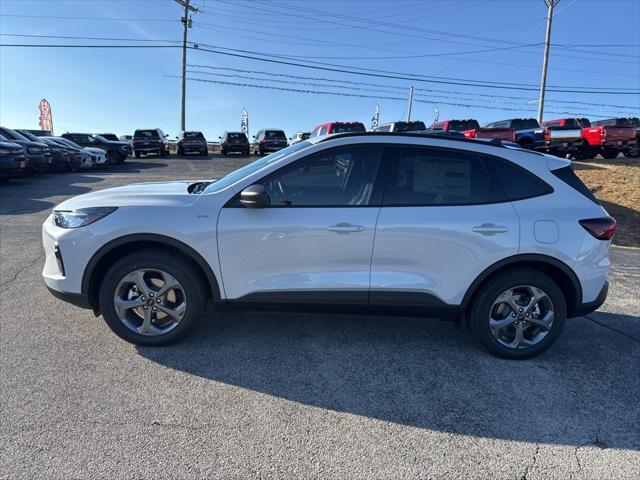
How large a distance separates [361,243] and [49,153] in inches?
675

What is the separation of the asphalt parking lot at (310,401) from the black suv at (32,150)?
1348 centimetres

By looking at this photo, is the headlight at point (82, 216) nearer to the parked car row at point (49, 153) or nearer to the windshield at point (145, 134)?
the parked car row at point (49, 153)

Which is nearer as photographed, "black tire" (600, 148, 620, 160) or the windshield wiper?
the windshield wiper

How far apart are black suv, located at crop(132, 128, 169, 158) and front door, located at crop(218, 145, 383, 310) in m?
28.4

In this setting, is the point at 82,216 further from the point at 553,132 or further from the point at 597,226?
the point at 553,132

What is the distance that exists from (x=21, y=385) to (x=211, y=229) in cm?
164

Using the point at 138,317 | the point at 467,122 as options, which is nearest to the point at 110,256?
the point at 138,317

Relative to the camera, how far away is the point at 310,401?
9.14 feet

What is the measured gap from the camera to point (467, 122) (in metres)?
20.5

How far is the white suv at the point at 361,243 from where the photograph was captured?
3170 mm

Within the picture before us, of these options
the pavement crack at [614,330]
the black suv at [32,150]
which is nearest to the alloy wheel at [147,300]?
the pavement crack at [614,330]

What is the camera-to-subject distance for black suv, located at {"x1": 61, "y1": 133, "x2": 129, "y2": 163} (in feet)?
80.0

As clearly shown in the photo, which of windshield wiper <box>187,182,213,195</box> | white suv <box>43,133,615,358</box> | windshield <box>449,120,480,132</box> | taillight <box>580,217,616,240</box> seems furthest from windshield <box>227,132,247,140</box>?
taillight <box>580,217,616,240</box>

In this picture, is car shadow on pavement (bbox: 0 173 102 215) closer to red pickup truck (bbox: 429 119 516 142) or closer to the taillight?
the taillight
